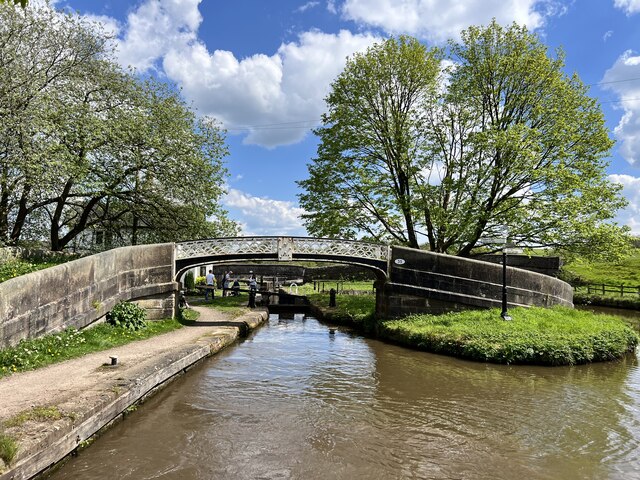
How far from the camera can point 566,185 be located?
17.3 metres

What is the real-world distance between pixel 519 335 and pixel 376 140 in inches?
434

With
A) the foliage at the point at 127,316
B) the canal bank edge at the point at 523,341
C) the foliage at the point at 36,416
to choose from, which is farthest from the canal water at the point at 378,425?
the foliage at the point at 127,316

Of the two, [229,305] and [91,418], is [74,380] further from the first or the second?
[229,305]

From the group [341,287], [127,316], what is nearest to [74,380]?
[127,316]

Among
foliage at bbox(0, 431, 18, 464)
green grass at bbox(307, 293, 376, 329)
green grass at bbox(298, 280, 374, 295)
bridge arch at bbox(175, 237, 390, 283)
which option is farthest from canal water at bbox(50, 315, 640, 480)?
green grass at bbox(298, 280, 374, 295)

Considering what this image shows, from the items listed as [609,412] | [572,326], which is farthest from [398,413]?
[572,326]

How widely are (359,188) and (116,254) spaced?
35.2 feet

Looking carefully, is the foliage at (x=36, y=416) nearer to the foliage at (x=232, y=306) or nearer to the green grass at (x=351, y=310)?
the green grass at (x=351, y=310)

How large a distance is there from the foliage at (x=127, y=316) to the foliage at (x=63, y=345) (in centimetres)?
22

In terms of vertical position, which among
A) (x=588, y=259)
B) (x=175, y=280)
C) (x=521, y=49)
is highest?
(x=521, y=49)

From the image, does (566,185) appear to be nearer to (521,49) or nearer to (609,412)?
(521,49)

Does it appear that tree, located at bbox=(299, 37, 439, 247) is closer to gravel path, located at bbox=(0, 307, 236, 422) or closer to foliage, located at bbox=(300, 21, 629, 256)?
foliage, located at bbox=(300, 21, 629, 256)

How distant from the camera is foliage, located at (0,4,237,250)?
49.3 feet

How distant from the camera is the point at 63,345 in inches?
388
